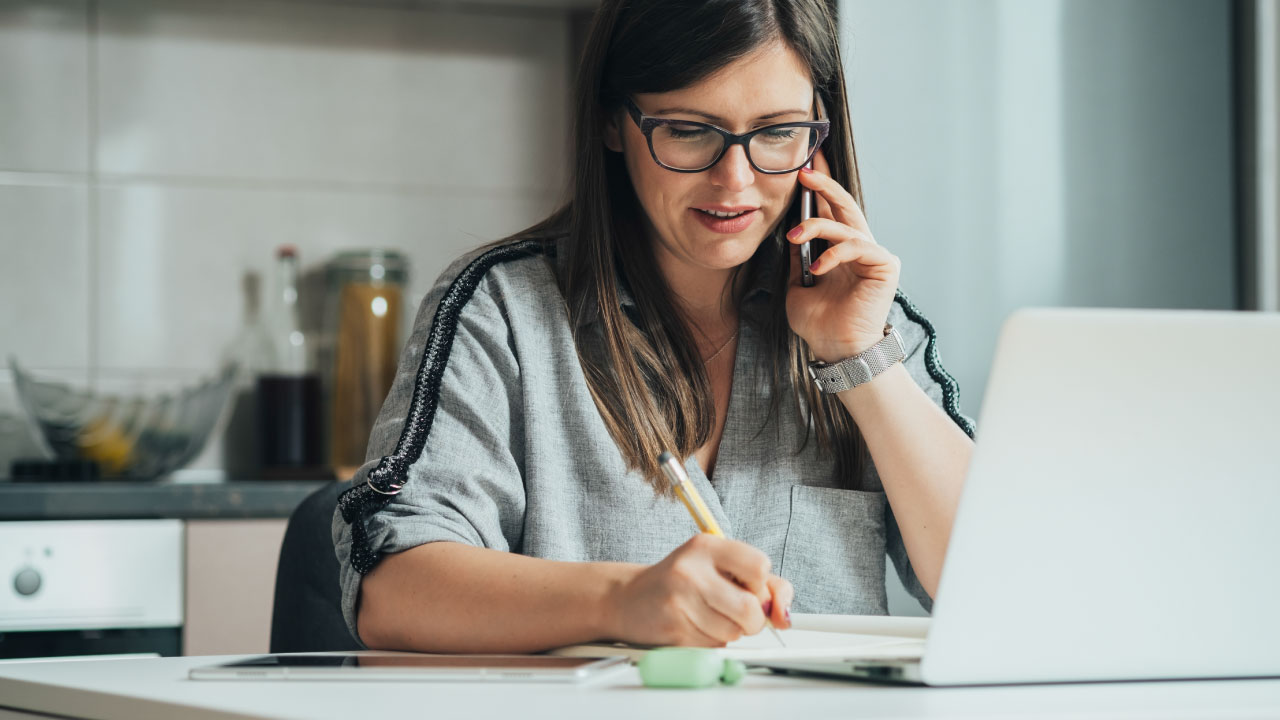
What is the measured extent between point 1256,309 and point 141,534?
1.94 m

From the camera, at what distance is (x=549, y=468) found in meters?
1.15

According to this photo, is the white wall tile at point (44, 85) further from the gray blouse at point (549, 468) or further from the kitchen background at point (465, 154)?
the gray blouse at point (549, 468)

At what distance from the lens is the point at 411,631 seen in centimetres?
95

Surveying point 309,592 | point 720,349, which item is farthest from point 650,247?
point 309,592

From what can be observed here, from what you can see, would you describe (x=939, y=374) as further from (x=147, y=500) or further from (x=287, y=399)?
(x=287, y=399)

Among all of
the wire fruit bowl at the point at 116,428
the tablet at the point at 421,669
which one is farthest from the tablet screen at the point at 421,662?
the wire fruit bowl at the point at 116,428

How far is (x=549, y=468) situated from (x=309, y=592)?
318 millimetres

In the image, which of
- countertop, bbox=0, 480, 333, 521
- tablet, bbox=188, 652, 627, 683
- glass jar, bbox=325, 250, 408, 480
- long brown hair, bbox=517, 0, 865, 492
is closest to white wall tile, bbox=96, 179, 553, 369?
glass jar, bbox=325, 250, 408, 480

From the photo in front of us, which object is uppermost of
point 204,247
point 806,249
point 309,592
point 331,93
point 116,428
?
point 331,93

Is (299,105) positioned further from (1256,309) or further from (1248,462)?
(1248,462)

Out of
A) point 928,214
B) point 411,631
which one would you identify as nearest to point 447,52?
point 928,214

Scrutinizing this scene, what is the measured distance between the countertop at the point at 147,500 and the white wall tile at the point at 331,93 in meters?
0.79

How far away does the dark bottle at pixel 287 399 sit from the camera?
7.68ft

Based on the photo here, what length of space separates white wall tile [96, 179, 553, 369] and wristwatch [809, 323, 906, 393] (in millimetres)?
1325
